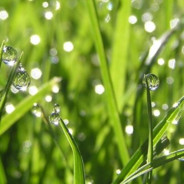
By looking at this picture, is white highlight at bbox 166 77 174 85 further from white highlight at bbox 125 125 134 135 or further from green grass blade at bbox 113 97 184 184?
green grass blade at bbox 113 97 184 184

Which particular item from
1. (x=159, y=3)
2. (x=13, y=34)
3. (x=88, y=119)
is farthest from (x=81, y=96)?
(x=159, y=3)

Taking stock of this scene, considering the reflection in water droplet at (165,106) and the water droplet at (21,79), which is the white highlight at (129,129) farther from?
the water droplet at (21,79)

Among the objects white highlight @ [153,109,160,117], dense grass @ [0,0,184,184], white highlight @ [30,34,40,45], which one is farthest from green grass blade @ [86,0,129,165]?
white highlight @ [30,34,40,45]

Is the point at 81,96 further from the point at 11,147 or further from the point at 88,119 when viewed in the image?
the point at 11,147

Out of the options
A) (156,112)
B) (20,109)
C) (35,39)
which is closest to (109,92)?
(20,109)

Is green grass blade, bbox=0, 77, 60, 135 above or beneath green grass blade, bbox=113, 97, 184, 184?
above

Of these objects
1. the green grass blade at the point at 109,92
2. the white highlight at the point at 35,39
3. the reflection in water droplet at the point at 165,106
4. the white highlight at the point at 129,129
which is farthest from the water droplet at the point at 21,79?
the white highlight at the point at 35,39
